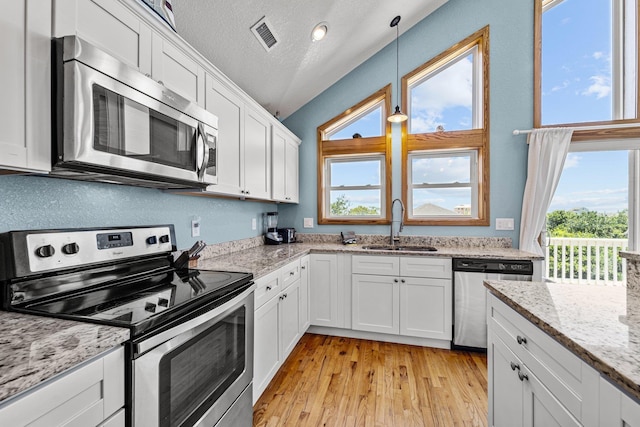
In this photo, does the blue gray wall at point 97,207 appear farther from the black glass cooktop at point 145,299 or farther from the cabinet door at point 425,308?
the cabinet door at point 425,308

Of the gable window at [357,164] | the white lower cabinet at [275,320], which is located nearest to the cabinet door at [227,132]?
the white lower cabinet at [275,320]

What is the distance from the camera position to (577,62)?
9.55 feet

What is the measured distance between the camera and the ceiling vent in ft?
7.02

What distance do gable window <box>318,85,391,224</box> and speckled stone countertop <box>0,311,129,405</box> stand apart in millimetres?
2795

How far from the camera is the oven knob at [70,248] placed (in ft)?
3.70

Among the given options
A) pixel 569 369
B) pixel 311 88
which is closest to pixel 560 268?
pixel 569 369

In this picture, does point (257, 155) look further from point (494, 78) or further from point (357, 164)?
point (494, 78)

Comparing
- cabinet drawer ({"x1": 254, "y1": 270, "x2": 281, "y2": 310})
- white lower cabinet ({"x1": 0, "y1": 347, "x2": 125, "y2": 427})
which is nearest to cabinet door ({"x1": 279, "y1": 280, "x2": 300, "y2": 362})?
cabinet drawer ({"x1": 254, "y1": 270, "x2": 281, "y2": 310})

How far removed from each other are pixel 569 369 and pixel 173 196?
208cm

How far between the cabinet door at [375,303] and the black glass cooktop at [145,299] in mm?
1507

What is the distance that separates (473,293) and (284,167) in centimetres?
218

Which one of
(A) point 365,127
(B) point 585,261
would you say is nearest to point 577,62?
(B) point 585,261

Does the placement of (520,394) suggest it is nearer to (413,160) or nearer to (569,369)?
(569,369)

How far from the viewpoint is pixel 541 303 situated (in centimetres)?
108
